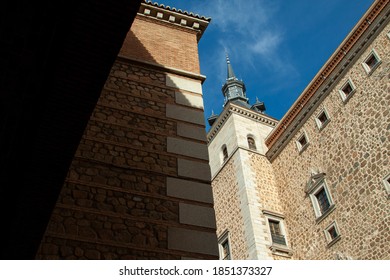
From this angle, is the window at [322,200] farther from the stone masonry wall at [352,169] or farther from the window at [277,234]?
the window at [277,234]

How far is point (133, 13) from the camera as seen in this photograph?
9.46 feet

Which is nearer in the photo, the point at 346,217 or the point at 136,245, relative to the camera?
the point at 136,245

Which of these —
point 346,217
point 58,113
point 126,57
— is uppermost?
point 346,217

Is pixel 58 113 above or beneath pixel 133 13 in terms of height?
beneath

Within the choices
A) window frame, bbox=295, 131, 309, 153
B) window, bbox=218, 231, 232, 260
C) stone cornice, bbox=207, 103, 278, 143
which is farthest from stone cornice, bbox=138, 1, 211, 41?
stone cornice, bbox=207, 103, 278, 143

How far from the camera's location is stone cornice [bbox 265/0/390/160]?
50.5ft

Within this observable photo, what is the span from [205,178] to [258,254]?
36.7 ft

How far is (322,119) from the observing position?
17750 millimetres

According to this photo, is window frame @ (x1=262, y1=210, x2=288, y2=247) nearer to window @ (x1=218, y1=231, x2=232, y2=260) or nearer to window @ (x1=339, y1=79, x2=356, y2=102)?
window @ (x1=218, y1=231, x2=232, y2=260)

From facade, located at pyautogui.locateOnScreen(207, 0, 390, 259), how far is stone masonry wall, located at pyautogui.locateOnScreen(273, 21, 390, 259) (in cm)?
3

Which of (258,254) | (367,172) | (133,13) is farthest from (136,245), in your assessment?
(258,254)

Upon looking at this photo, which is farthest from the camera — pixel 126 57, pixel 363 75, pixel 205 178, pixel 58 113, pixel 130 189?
pixel 363 75

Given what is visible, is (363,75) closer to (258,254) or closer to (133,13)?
(258,254)
